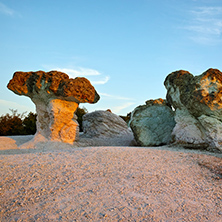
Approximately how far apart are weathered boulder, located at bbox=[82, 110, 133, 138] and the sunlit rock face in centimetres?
537

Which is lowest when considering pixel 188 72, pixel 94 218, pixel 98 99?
pixel 94 218

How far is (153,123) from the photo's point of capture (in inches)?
414

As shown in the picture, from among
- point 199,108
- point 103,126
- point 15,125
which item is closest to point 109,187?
point 199,108

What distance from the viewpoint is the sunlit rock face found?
7.73 meters

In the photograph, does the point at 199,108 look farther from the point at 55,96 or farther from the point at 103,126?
the point at 103,126

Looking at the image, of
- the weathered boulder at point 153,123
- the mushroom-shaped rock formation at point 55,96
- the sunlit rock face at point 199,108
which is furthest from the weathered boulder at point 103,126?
the sunlit rock face at point 199,108

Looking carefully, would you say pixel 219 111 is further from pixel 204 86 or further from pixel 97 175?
pixel 97 175

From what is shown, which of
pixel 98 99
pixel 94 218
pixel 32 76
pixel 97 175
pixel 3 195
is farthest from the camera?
pixel 98 99

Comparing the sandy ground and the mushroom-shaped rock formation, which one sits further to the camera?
the mushroom-shaped rock formation

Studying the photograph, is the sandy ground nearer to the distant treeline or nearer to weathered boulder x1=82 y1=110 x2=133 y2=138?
weathered boulder x1=82 y1=110 x2=133 y2=138

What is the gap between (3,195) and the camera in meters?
3.83

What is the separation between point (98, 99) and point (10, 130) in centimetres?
982

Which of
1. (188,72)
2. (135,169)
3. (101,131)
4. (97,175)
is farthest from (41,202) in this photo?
(101,131)

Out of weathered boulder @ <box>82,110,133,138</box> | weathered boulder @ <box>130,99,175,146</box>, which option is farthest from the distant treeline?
weathered boulder @ <box>130,99,175,146</box>
